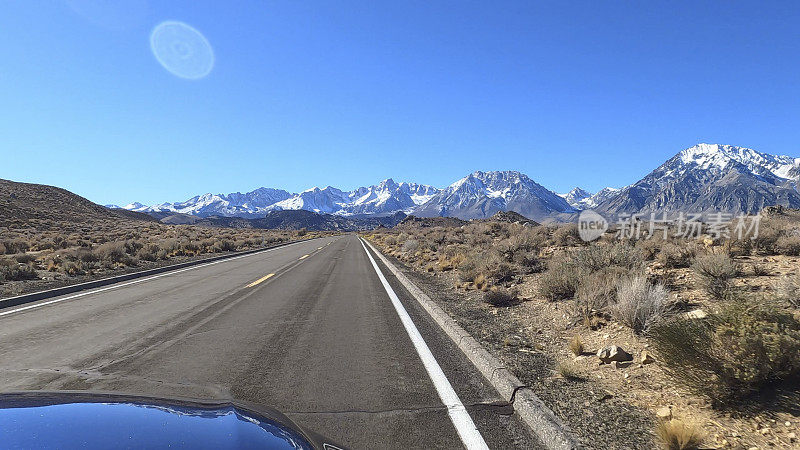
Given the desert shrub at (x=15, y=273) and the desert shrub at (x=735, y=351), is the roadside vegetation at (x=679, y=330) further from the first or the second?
the desert shrub at (x=15, y=273)

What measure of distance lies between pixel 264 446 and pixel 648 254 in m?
11.2

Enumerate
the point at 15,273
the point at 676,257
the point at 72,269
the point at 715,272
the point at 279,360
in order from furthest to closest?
the point at 72,269, the point at 15,273, the point at 676,257, the point at 715,272, the point at 279,360

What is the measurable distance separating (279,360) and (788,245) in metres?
10.8

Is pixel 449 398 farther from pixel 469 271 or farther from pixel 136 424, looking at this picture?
pixel 469 271

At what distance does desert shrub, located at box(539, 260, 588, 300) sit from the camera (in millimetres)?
7641

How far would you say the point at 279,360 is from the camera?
4.99 meters

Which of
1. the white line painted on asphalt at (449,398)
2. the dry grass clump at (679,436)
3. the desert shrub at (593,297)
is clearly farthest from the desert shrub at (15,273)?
the dry grass clump at (679,436)

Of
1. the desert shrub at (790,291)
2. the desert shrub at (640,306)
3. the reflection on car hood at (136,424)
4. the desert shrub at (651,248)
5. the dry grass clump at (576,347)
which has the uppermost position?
the desert shrub at (651,248)

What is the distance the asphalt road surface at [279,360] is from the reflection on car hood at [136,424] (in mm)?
1003

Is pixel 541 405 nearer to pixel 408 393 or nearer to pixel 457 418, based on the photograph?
pixel 457 418

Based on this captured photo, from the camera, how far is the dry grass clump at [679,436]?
285 centimetres

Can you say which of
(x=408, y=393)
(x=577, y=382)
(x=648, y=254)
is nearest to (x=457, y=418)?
(x=408, y=393)

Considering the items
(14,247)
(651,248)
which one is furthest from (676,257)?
(14,247)

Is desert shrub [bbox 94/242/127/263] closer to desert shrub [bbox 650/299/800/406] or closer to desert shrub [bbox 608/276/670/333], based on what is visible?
desert shrub [bbox 608/276/670/333]
